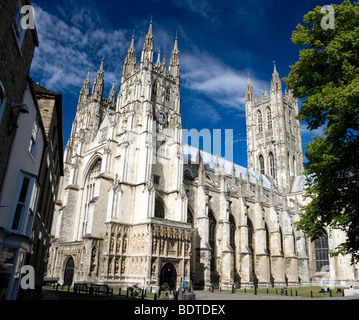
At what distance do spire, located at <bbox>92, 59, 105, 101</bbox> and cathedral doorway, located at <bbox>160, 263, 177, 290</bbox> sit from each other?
24708 mm

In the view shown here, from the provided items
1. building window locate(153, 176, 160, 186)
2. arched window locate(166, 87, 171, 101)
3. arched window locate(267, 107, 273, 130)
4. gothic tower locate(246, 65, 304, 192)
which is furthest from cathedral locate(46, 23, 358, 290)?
arched window locate(267, 107, 273, 130)

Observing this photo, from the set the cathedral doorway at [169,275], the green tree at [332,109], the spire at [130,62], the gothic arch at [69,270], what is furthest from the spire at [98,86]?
the green tree at [332,109]

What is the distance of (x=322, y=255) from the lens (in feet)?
149

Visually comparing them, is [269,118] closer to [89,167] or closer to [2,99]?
[89,167]

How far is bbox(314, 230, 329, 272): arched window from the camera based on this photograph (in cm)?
4464

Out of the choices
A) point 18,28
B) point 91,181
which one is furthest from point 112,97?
point 18,28

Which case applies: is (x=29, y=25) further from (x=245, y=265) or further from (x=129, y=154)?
(x=245, y=265)

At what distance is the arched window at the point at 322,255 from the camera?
44.6 m

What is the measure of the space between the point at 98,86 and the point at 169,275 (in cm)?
2722

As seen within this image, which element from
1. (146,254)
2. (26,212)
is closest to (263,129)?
(146,254)

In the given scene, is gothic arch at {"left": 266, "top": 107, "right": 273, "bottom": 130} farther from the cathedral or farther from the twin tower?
the twin tower

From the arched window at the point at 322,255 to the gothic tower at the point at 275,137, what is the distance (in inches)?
478

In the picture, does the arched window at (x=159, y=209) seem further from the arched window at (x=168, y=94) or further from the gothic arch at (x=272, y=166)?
the gothic arch at (x=272, y=166)
